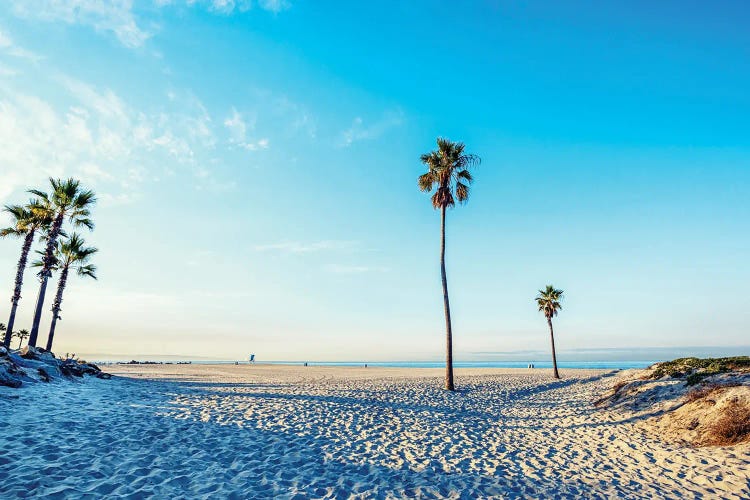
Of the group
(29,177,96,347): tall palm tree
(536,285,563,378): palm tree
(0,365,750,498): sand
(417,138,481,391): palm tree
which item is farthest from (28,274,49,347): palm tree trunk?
(536,285,563,378): palm tree

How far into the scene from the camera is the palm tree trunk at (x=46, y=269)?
25844 millimetres

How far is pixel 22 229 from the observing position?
27.9 m

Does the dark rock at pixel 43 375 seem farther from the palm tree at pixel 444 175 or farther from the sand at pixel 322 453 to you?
the palm tree at pixel 444 175

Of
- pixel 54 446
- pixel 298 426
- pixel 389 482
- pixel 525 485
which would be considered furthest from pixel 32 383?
pixel 525 485

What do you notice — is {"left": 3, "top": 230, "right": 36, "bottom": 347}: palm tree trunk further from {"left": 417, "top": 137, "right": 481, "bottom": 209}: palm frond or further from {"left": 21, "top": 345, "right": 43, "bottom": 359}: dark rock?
{"left": 417, "top": 137, "right": 481, "bottom": 209}: palm frond

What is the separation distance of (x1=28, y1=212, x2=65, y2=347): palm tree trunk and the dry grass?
Result: 36518mm

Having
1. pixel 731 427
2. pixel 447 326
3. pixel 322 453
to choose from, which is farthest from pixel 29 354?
pixel 731 427

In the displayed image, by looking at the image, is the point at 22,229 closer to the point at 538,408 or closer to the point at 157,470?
the point at 157,470

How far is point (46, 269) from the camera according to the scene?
2627 cm

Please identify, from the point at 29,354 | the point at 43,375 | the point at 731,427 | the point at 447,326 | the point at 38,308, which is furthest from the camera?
the point at 38,308

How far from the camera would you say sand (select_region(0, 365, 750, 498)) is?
7184 millimetres

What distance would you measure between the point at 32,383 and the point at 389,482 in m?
15.4

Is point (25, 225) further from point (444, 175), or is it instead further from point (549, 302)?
point (549, 302)

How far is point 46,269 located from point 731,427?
37.5 metres
